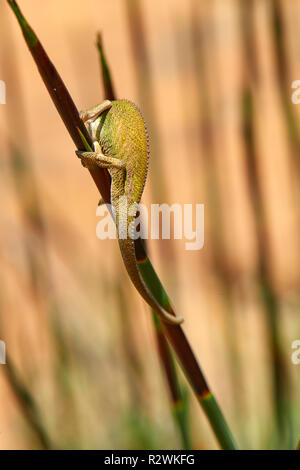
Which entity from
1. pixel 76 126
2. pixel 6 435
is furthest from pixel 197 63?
pixel 6 435

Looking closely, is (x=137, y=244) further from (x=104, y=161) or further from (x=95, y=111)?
(x=95, y=111)

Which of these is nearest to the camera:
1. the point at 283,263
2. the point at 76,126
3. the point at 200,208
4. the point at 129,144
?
the point at 76,126

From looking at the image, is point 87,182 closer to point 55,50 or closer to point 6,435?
point 55,50

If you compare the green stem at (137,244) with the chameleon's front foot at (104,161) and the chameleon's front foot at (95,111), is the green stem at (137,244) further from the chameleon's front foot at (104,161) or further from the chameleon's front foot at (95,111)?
the chameleon's front foot at (95,111)

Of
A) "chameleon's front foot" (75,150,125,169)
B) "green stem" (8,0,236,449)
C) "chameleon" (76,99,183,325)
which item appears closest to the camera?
"green stem" (8,0,236,449)

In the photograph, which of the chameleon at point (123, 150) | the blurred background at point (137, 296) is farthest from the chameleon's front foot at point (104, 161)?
the blurred background at point (137, 296)

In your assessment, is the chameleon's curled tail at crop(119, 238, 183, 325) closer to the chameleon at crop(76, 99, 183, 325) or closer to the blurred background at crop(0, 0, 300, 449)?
the chameleon at crop(76, 99, 183, 325)

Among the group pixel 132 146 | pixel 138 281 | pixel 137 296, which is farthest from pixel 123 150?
pixel 137 296

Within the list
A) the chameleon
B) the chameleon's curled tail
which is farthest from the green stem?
the chameleon
